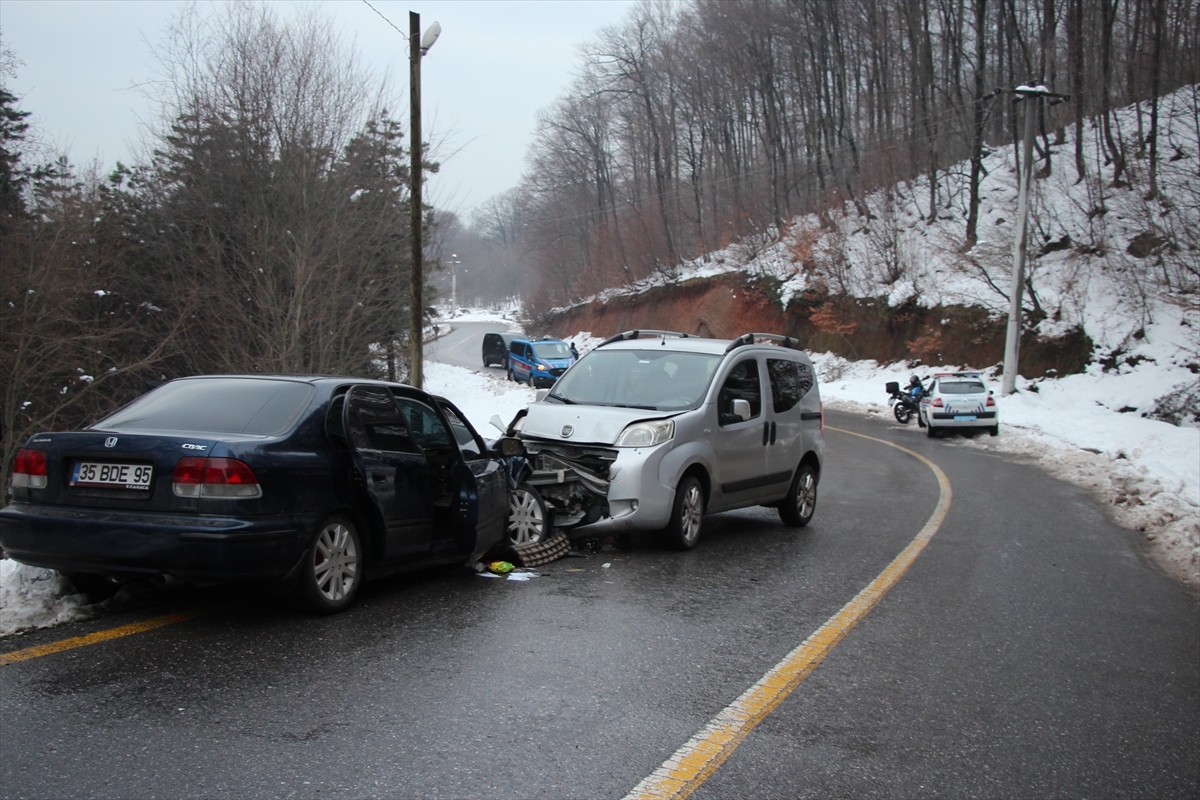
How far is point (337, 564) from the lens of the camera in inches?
230

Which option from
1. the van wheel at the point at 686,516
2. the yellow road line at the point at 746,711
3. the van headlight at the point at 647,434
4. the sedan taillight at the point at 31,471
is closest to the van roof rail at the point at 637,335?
the van headlight at the point at 647,434

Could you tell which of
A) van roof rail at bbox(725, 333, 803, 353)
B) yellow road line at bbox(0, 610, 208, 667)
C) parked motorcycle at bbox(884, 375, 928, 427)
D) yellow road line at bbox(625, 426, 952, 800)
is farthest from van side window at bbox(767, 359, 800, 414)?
parked motorcycle at bbox(884, 375, 928, 427)

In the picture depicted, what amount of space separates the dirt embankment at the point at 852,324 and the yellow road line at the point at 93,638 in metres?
30.7

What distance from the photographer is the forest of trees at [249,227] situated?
19062 millimetres

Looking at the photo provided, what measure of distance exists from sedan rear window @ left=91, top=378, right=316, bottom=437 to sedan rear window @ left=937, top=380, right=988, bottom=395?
2038 centimetres

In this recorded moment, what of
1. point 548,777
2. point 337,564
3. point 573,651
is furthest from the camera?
point 337,564

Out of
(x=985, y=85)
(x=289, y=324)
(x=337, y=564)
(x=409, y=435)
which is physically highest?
(x=985, y=85)

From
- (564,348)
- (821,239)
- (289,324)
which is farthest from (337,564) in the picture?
(821,239)

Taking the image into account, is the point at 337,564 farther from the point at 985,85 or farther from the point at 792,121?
the point at 792,121

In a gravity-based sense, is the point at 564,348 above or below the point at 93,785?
above

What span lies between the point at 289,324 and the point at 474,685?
1583 cm

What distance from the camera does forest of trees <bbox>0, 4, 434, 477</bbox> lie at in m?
19.1

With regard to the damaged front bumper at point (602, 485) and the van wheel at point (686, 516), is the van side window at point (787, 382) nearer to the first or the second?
the van wheel at point (686, 516)

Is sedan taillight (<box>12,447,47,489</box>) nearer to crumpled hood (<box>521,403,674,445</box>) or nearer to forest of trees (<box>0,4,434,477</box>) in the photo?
crumpled hood (<box>521,403,674,445</box>)
